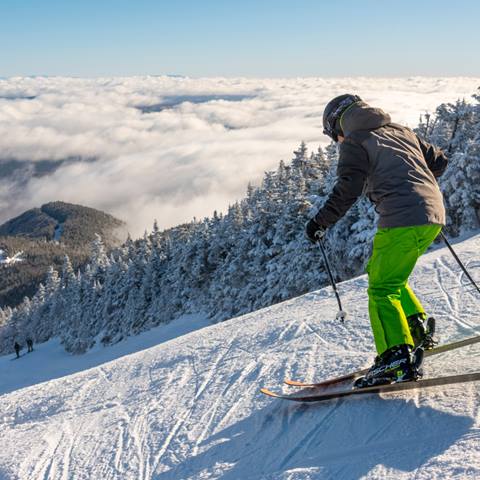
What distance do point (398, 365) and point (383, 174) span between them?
1.51m

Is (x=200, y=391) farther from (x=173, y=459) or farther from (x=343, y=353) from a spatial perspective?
(x=343, y=353)

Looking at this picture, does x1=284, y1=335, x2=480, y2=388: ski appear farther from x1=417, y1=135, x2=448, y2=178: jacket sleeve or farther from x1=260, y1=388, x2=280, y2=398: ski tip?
x1=417, y1=135, x2=448, y2=178: jacket sleeve

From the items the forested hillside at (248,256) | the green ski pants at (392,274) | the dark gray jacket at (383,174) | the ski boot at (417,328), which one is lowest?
the forested hillside at (248,256)

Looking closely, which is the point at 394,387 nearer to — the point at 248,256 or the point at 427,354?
the point at 427,354

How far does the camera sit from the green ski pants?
362 centimetres

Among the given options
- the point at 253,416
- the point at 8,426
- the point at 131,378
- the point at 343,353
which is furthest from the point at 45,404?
the point at 343,353

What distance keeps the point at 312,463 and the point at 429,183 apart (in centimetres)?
228

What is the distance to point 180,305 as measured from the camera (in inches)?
1778

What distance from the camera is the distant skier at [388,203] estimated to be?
11.8 ft

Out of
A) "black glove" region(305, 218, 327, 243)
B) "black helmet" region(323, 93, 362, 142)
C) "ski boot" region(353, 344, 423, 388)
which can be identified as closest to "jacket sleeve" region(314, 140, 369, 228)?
"black helmet" region(323, 93, 362, 142)

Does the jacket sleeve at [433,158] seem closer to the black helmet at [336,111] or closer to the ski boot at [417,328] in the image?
the black helmet at [336,111]

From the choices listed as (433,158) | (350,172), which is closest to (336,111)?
(350,172)

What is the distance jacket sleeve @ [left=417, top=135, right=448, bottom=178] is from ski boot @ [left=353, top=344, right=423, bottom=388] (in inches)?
61.8

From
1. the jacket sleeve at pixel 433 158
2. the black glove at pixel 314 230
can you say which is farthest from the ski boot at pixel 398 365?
the jacket sleeve at pixel 433 158
